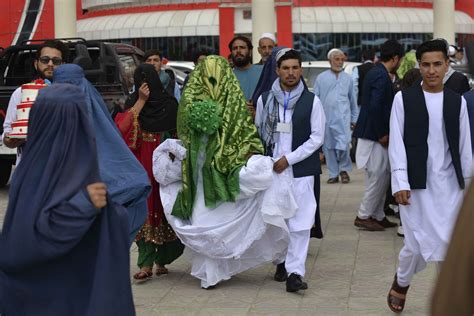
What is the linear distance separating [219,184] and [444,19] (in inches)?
1701

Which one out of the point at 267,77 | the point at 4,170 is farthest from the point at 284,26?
the point at 267,77

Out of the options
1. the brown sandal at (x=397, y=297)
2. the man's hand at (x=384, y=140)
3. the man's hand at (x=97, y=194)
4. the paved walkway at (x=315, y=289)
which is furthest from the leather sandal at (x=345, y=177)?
the man's hand at (x=97, y=194)

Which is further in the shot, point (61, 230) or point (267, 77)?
point (267, 77)

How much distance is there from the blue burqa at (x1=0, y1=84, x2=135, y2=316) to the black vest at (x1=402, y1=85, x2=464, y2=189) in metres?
2.40

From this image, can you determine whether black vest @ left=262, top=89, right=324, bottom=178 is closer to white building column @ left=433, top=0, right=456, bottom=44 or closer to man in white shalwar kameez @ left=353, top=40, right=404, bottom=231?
man in white shalwar kameez @ left=353, top=40, right=404, bottom=231

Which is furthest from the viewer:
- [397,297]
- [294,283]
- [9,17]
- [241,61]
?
[9,17]

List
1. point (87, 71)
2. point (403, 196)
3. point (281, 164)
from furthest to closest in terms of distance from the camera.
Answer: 1. point (87, 71)
2. point (281, 164)
3. point (403, 196)

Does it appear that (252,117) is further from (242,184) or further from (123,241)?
(123,241)

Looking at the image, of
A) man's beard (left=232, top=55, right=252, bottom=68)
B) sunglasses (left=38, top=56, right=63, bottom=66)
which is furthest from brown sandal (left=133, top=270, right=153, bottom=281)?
man's beard (left=232, top=55, right=252, bottom=68)

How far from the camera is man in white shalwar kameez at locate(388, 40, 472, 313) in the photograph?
634cm

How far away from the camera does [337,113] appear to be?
14547 mm

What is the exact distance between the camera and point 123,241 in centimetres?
440

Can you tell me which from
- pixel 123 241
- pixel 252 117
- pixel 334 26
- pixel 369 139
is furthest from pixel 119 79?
pixel 334 26

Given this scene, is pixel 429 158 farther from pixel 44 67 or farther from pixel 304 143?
pixel 44 67
